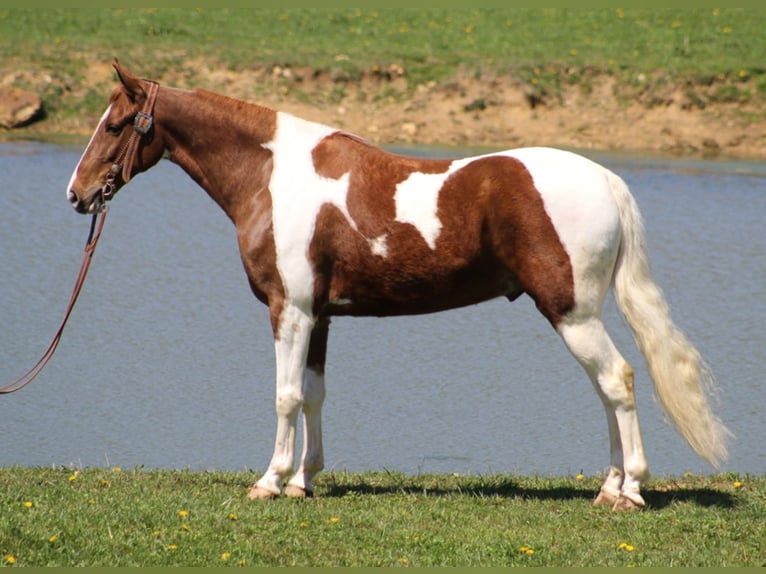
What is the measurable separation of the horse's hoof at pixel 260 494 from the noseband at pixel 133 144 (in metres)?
1.84

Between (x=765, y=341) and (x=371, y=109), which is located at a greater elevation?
(x=765, y=341)

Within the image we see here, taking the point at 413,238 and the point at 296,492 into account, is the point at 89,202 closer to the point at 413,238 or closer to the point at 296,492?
the point at 413,238

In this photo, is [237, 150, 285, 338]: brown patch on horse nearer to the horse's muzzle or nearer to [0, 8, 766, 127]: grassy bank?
the horse's muzzle

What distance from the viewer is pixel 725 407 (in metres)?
10.5

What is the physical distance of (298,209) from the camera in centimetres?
712

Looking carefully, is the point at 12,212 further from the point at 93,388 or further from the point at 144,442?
the point at 144,442

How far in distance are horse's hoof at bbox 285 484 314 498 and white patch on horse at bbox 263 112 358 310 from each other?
3.41ft

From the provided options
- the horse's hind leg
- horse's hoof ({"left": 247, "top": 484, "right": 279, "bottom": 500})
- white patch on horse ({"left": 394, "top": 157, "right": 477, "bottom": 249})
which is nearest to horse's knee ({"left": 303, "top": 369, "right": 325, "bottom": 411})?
horse's hoof ({"left": 247, "top": 484, "right": 279, "bottom": 500})

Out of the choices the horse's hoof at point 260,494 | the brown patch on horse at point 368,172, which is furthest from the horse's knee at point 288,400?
the brown patch on horse at point 368,172

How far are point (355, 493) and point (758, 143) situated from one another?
17.8 metres

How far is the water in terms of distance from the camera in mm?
9391

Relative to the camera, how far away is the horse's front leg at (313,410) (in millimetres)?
7477

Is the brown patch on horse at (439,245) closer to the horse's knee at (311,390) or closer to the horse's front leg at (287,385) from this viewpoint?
the horse's front leg at (287,385)

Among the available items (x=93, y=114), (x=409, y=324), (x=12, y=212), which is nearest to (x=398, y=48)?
(x=93, y=114)
